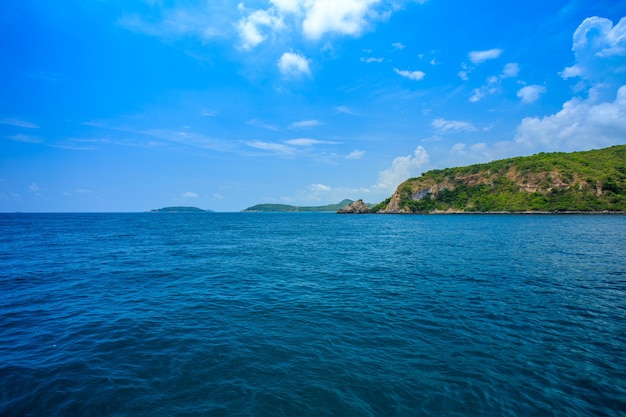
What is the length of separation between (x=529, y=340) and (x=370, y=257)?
2475 centimetres

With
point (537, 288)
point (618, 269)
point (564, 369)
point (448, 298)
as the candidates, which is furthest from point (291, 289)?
point (618, 269)

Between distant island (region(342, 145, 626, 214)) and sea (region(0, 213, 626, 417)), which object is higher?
distant island (region(342, 145, 626, 214))

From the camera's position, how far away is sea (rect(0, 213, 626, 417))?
9.29 meters

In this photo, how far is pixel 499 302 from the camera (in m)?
19.0

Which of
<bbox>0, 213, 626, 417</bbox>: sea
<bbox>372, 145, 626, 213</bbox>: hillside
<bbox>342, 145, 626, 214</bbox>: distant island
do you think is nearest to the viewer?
<bbox>0, 213, 626, 417</bbox>: sea

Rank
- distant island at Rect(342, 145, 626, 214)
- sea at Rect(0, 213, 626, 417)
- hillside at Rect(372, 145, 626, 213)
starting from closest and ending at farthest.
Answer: sea at Rect(0, 213, 626, 417), distant island at Rect(342, 145, 626, 214), hillside at Rect(372, 145, 626, 213)

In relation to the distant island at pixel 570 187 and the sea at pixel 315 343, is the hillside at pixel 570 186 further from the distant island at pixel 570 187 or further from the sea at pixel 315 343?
the sea at pixel 315 343

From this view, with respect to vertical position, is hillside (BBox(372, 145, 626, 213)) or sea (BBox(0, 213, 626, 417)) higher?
hillside (BBox(372, 145, 626, 213))

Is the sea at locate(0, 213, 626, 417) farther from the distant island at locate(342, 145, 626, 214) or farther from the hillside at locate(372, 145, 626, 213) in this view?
the hillside at locate(372, 145, 626, 213)

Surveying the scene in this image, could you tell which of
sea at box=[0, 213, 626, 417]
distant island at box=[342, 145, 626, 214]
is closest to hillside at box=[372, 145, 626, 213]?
distant island at box=[342, 145, 626, 214]

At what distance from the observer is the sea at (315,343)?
366 inches

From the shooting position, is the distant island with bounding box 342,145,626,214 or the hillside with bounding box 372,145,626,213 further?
the hillside with bounding box 372,145,626,213

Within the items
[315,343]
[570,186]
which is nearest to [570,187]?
[570,186]

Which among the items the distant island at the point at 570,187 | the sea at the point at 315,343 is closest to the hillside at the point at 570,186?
the distant island at the point at 570,187
